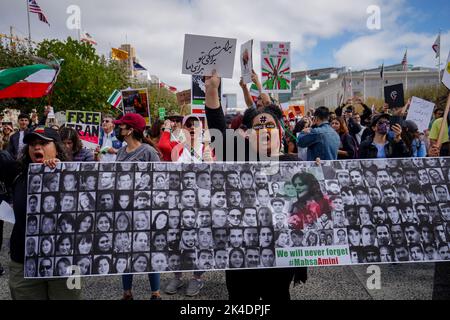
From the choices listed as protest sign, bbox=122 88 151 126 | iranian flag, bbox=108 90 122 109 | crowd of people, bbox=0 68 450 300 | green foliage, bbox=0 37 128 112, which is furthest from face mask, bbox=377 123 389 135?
green foliage, bbox=0 37 128 112

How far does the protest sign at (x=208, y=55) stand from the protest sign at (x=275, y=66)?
9.63ft

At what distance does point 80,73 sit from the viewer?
914 inches

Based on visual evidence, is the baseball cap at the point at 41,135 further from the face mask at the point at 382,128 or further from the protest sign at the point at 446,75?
the face mask at the point at 382,128

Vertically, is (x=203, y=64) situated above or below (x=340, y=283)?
above

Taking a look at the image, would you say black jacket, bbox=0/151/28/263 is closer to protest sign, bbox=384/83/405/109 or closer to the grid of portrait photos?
the grid of portrait photos

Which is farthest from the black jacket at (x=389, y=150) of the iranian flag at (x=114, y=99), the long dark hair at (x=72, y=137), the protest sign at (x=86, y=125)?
the iranian flag at (x=114, y=99)

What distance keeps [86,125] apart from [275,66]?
3986mm

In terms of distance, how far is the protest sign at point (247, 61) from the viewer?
4555 millimetres

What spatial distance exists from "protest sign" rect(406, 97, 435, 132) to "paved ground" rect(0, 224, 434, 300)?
248 centimetres

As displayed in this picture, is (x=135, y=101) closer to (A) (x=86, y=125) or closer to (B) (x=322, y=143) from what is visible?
→ (A) (x=86, y=125)

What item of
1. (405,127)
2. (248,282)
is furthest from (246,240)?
(405,127)

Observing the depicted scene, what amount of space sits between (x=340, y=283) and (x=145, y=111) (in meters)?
5.18
